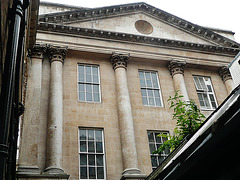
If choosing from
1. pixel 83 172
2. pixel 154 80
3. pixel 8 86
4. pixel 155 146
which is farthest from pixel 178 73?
pixel 8 86

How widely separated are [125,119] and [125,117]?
13 centimetres

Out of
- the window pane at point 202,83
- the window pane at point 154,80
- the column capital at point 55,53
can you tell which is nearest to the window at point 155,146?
the window pane at point 154,80

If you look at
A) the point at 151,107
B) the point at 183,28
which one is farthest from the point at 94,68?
the point at 183,28

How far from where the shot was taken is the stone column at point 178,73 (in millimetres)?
20938

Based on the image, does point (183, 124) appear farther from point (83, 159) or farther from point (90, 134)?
point (90, 134)

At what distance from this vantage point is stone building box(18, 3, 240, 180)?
16297 mm

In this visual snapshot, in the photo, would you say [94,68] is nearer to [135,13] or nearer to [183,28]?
[135,13]

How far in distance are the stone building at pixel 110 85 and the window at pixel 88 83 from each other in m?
Result: 0.06

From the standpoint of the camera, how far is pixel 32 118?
16484 mm

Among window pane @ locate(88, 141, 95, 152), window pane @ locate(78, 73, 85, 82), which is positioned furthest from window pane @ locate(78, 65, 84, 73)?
window pane @ locate(88, 141, 95, 152)

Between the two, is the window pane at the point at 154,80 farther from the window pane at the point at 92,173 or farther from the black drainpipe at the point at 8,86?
the black drainpipe at the point at 8,86

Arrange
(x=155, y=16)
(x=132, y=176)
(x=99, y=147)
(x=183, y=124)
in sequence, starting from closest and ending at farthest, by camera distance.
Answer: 1. (x=183, y=124)
2. (x=132, y=176)
3. (x=99, y=147)
4. (x=155, y=16)

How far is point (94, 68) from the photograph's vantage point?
20.5 meters

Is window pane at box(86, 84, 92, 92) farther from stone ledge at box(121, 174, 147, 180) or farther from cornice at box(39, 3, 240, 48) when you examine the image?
stone ledge at box(121, 174, 147, 180)
